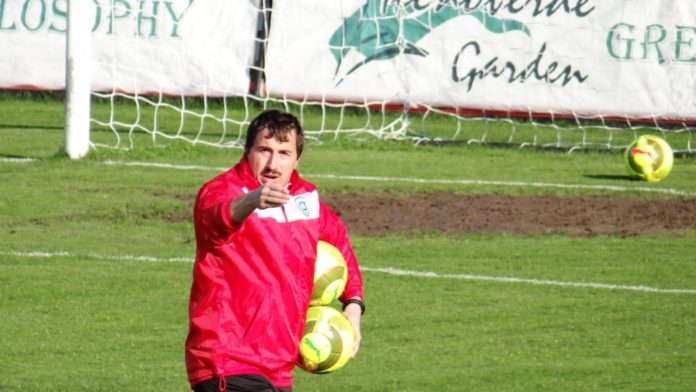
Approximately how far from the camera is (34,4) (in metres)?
20.2

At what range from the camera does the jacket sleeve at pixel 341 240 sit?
613cm

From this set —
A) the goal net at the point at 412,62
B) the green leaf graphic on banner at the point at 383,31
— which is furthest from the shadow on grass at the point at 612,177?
the green leaf graphic on banner at the point at 383,31

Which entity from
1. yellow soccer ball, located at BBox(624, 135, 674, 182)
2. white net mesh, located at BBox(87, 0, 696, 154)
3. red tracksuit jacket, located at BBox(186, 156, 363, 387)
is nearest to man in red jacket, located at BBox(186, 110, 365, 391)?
red tracksuit jacket, located at BBox(186, 156, 363, 387)

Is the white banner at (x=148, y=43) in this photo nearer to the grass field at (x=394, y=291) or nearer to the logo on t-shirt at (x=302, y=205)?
the grass field at (x=394, y=291)

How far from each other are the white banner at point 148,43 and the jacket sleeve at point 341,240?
1367 cm

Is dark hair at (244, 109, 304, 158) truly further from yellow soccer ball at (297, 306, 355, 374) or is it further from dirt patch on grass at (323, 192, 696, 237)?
Result: dirt patch on grass at (323, 192, 696, 237)

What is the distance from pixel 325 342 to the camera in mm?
6098

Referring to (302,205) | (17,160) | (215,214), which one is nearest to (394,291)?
(302,205)

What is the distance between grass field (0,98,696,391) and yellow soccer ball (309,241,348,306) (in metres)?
2.29

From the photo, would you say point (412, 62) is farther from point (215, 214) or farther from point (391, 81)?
point (215, 214)

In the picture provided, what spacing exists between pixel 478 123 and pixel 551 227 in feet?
24.3

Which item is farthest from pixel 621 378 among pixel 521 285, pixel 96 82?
pixel 96 82

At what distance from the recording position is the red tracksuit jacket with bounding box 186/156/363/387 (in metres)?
5.60

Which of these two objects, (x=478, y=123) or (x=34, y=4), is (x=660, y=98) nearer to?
(x=478, y=123)
